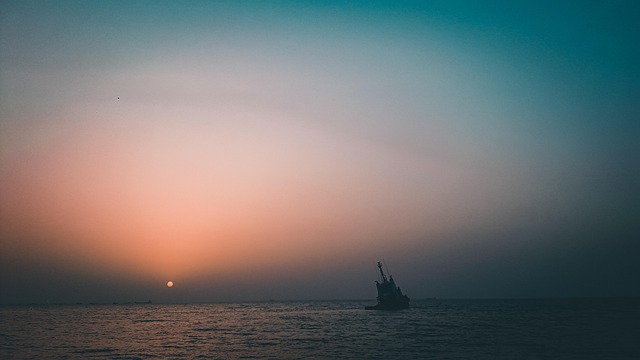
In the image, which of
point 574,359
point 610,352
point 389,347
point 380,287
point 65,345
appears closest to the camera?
point 574,359

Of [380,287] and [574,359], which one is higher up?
[380,287]

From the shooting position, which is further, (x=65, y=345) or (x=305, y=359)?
(x=65, y=345)

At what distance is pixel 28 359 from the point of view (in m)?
38.6

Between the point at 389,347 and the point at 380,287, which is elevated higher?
the point at 380,287

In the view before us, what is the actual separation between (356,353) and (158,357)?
1747 cm

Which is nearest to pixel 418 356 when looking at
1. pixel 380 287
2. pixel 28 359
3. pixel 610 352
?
pixel 610 352

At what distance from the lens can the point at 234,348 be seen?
153ft

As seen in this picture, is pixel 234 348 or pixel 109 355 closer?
pixel 109 355

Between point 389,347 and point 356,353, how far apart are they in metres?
5.65

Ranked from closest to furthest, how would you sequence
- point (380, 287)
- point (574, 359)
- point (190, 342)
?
1. point (574, 359)
2. point (190, 342)
3. point (380, 287)

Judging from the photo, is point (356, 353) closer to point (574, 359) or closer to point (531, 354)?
point (531, 354)

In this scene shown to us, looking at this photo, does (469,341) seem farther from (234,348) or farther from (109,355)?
(109,355)

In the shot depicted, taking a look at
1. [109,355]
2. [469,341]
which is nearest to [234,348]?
[109,355]

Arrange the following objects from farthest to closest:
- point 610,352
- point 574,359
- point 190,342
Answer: point 190,342 < point 610,352 < point 574,359
